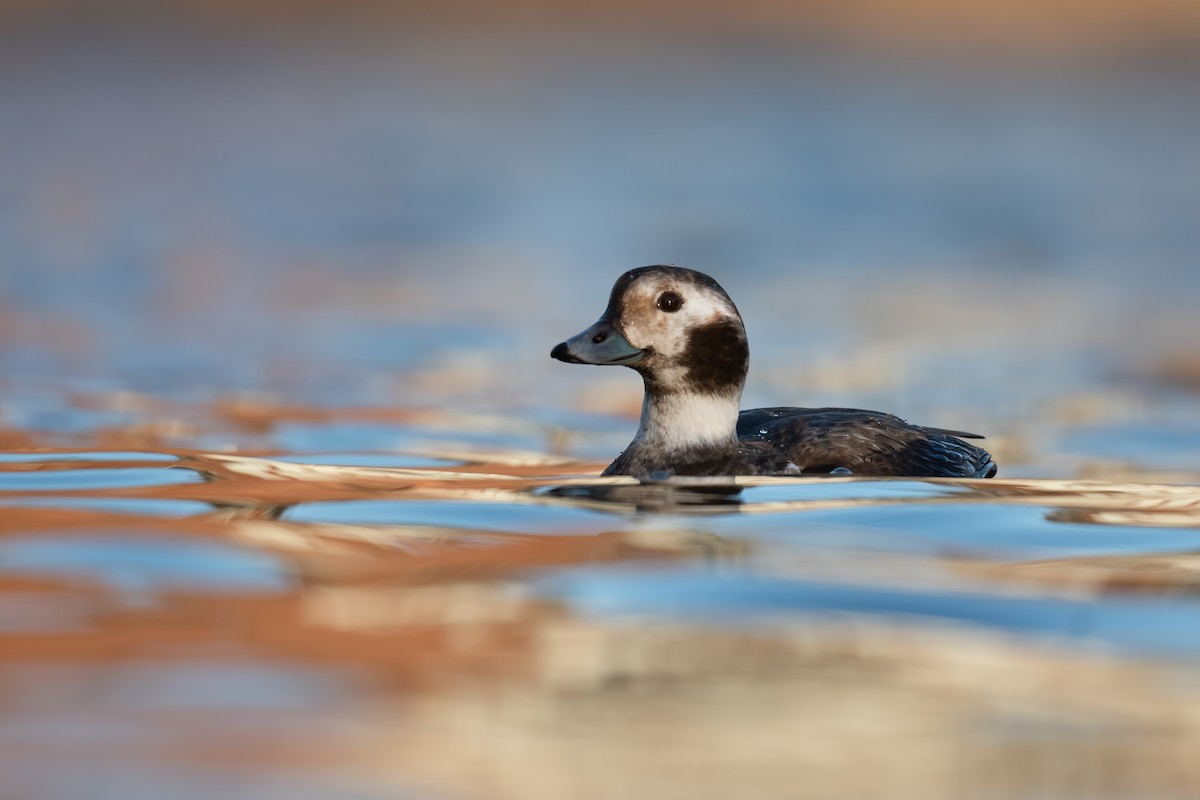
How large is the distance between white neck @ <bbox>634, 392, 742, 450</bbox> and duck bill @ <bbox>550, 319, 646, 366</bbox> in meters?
0.22

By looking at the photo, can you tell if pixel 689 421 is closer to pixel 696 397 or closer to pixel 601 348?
pixel 696 397

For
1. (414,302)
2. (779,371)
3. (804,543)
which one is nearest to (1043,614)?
(804,543)

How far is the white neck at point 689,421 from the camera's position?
265 inches

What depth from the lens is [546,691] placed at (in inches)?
121

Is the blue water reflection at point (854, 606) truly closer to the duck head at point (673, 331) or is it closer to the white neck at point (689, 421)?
the white neck at point (689, 421)

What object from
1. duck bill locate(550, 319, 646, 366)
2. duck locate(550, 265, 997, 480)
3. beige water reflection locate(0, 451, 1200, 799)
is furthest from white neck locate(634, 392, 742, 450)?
beige water reflection locate(0, 451, 1200, 799)

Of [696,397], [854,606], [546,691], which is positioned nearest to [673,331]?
[696,397]

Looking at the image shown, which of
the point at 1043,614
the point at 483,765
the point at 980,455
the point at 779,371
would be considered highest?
the point at 779,371

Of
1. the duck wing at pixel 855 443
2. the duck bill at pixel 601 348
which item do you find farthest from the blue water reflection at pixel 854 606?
the duck wing at pixel 855 443

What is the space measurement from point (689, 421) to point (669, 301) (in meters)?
0.47

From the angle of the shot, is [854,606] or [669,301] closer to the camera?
[854,606]

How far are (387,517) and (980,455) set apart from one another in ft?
11.6

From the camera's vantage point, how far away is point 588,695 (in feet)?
10.1

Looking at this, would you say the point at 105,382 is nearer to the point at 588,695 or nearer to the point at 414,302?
the point at 414,302
